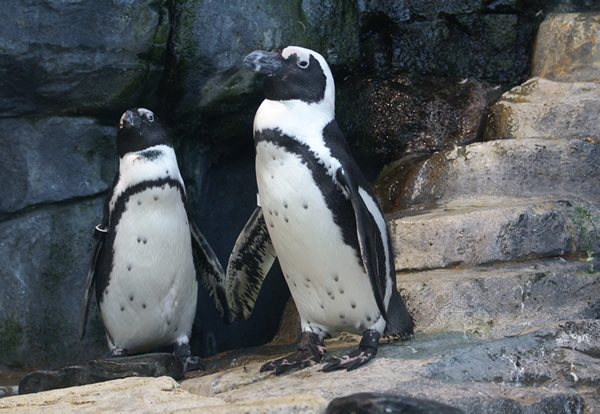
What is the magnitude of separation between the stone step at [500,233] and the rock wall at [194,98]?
1044 mm

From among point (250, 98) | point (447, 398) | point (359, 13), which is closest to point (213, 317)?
point (250, 98)

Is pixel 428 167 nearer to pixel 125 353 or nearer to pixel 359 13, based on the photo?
pixel 359 13

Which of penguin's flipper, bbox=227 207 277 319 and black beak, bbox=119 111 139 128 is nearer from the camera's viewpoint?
penguin's flipper, bbox=227 207 277 319

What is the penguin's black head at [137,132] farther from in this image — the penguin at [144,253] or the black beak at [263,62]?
the black beak at [263,62]

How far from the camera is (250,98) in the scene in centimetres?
465

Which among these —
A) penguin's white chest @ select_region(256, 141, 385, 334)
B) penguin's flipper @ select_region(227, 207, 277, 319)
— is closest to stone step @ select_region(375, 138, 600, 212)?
penguin's flipper @ select_region(227, 207, 277, 319)

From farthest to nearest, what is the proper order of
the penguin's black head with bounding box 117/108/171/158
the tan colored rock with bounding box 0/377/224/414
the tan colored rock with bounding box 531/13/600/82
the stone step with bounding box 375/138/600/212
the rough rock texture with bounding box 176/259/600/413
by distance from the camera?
→ the tan colored rock with bounding box 531/13/600/82 < the stone step with bounding box 375/138/600/212 < the penguin's black head with bounding box 117/108/171/158 < the rough rock texture with bounding box 176/259/600/413 < the tan colored rock with bounding box 0/377/224/414

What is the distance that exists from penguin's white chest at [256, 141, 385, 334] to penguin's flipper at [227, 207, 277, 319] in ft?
1.74

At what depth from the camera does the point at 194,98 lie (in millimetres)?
4582

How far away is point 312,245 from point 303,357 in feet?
1.42

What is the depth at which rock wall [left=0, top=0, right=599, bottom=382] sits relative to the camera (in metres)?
4.25

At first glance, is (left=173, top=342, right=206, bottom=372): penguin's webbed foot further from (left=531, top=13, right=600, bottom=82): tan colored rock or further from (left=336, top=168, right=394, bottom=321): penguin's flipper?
(left=531, top=13, right=600, bottom=82): tan colored rock

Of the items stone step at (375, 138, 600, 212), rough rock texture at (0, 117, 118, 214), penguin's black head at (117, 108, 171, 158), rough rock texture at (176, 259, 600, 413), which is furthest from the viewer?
rough rock texture at (0, 117, 118, 214)

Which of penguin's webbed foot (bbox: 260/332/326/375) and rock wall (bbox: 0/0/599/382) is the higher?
rock wall (bbox: 0/0/599/382)
